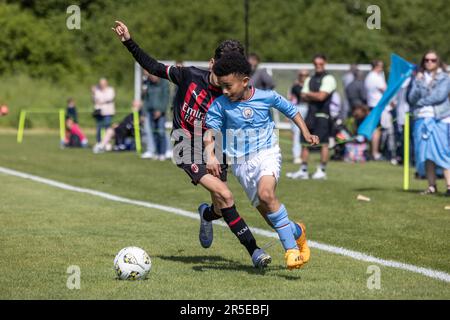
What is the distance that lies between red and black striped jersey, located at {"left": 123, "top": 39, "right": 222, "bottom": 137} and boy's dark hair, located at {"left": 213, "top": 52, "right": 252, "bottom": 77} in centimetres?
83

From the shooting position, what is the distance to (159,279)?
8281 mm

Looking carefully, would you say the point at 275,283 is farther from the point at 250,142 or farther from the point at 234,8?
the point at 234,8

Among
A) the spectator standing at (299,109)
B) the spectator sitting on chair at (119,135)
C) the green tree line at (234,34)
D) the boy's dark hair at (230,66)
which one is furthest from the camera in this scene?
the green tree line at (234,34)

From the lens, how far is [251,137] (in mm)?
8789

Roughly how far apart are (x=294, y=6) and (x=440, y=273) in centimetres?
3910

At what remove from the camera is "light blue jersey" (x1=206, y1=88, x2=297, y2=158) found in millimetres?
8711

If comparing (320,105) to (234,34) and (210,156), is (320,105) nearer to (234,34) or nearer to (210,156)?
(210,156)

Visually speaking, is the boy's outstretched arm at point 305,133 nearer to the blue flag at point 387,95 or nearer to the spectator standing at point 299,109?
the blue flag at point 387,95

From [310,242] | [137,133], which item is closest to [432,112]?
[310,242]

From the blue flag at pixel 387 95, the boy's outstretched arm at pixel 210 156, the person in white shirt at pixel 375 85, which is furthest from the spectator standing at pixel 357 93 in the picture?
the boy's outstretched arm at pixel 210 156

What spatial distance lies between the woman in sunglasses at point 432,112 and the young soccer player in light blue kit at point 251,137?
7004mm

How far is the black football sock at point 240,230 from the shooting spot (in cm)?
888

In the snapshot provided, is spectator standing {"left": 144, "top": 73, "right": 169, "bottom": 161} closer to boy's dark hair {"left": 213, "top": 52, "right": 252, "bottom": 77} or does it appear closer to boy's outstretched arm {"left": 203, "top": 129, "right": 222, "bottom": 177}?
boy's outstretched arm {"left": 203, "top": 129, "right": 222, "bottom": 177}

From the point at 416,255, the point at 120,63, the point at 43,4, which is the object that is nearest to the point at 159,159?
the point at 416,255
